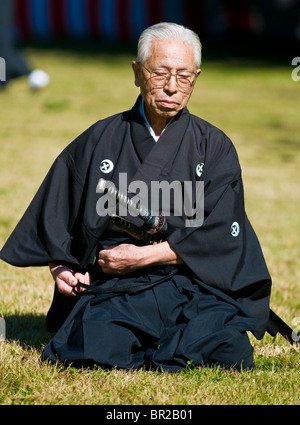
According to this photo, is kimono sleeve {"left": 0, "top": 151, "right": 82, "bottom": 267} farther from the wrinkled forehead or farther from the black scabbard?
the black scabbard

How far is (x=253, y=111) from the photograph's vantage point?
13930 millimetres

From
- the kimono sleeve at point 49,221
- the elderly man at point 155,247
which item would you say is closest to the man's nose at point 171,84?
the elderly man at point 155,247

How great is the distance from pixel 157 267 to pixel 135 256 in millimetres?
218

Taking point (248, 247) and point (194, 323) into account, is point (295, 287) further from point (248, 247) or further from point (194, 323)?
point (194, 323)

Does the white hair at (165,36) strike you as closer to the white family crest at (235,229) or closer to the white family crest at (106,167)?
the white family crest at (106,167)

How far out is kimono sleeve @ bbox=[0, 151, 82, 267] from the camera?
3607 mm

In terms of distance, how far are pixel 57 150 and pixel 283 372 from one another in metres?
7.12

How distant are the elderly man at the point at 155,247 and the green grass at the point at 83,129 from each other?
0.50ft

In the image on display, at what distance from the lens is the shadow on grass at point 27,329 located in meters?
4.06

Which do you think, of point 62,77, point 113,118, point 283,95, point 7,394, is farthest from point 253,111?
point 7,394

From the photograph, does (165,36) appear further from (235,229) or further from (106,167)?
(235,229)

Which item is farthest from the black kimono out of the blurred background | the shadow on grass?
the blurred background

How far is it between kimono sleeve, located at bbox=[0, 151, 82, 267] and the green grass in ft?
1.74

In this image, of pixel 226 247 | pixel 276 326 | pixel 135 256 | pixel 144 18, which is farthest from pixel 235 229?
pixel 144 18
